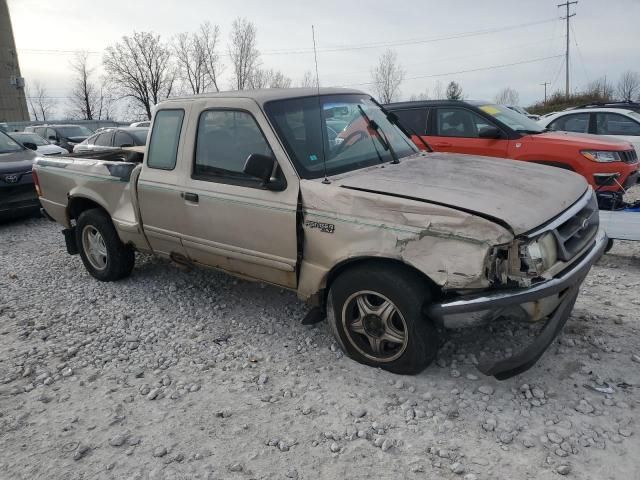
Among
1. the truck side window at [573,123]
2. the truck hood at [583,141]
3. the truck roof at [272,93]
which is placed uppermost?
the truck roof at [272,93]

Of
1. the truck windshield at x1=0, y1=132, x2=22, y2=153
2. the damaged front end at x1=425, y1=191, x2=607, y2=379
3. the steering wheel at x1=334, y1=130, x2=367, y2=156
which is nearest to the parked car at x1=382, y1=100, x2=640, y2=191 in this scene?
the steering wheel at x1=334, y1=130, x2=367, y2=156

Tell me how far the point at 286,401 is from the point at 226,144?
80.5 inches

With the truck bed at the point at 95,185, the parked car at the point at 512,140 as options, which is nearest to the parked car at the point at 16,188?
the truck bed at the point at 95,185

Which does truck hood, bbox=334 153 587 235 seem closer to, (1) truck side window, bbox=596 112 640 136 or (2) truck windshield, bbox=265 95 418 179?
(2) truck windshield, bbox=265 95 418 179

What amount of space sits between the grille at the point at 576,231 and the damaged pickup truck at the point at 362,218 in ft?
0.04

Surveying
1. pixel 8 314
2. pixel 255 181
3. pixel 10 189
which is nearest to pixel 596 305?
pixel 255 181

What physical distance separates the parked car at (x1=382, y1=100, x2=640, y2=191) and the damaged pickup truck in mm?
3182

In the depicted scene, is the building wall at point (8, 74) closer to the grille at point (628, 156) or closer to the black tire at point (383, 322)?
the grille at point (628, 156)

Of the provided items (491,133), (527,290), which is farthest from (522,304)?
(491,133)

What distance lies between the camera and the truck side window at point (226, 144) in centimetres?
382

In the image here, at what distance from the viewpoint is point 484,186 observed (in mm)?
3312

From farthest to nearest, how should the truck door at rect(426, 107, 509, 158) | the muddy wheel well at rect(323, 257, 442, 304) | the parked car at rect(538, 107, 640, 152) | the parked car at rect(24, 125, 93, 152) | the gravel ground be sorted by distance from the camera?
1. the parked car at rect(24, 125, 93, 152)
2. the parked car at rect(538, 107, 640, 152)
3. the truck door at rect(426, 107, 509, 158)
4. the muddy wheel well at rect(323, 257, 442, 304)
5. the gravel ground

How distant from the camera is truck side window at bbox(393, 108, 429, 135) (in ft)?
25.9

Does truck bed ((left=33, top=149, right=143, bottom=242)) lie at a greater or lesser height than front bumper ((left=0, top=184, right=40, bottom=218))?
greater
